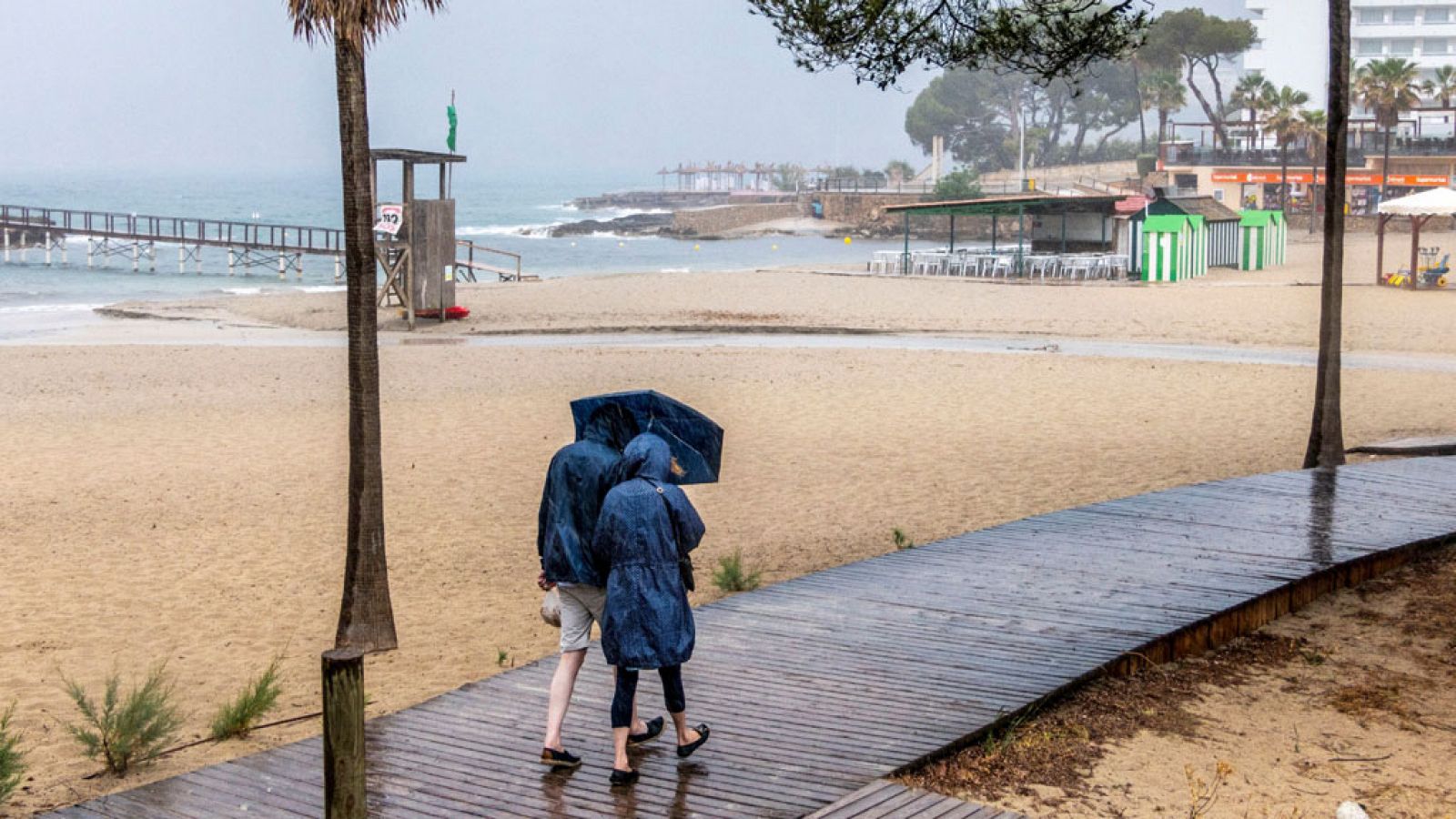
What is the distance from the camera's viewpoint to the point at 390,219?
25812mm

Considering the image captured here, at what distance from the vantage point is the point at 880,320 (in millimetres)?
26859

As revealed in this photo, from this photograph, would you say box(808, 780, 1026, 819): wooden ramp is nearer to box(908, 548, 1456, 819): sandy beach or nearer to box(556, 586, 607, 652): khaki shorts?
box(908, 548, 1456, 819): sandy beach

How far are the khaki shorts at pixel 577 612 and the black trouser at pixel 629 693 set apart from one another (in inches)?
8.1

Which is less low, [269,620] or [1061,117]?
[1061,117]

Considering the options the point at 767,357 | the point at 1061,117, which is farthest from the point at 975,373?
the point at 1061,117

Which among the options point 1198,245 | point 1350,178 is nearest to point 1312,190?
point 1350,178

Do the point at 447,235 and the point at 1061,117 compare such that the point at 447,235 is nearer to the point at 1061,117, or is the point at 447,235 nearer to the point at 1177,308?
the point at 1177,308

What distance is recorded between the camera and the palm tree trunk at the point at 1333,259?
1101 cm

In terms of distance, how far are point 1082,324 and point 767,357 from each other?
7160 mm

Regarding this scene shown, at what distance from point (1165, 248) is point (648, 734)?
31896 mm

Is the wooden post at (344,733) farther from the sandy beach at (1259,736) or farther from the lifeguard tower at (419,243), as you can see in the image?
the lifeguard tower at (419,243)

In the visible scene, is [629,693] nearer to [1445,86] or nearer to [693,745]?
[693,745]

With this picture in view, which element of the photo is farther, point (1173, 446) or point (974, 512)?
point (1173, 446)

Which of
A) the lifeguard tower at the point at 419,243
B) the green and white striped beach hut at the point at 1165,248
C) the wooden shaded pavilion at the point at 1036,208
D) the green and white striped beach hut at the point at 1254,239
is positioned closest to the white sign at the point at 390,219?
the lifeguard tower at the point at 419,243
